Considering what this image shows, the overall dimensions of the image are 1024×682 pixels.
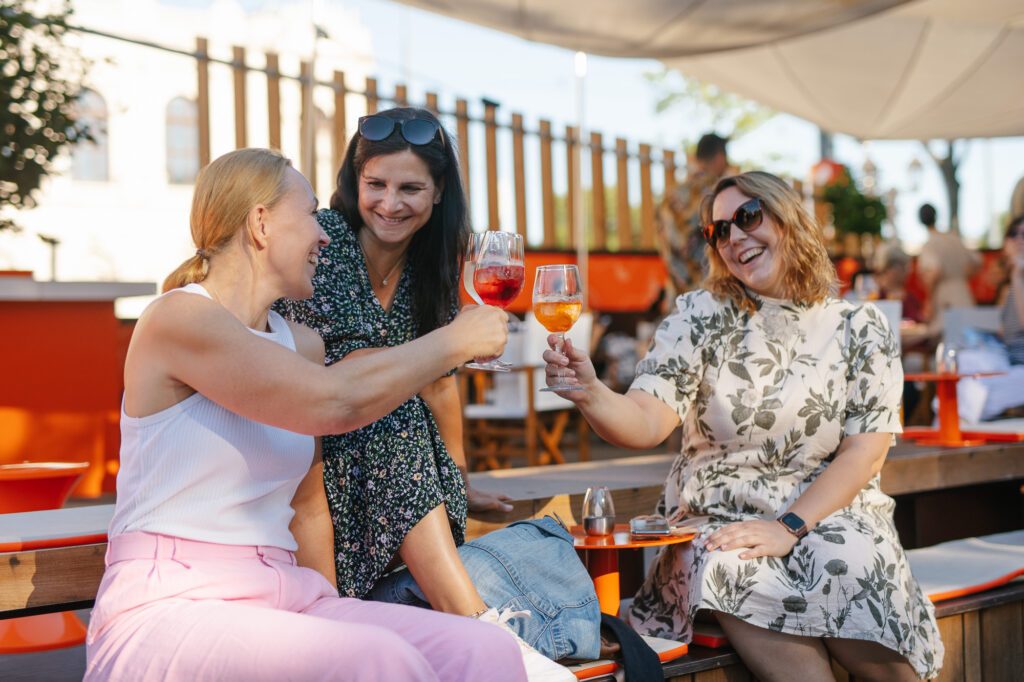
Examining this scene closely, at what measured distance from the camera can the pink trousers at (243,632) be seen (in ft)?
5.64

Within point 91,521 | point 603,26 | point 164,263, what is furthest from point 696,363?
point 164,263

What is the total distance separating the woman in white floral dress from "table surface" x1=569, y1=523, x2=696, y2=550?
0.10 metres

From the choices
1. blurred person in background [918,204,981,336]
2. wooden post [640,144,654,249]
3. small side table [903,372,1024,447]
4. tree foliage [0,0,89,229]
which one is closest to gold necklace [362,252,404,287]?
small side table [903,372,1024,447]

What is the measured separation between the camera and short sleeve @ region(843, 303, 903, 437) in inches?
111

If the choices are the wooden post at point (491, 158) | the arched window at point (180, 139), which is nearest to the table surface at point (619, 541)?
the wooden post at point (491, 158)

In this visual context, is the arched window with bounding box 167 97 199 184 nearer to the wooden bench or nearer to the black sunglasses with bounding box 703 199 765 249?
the wooden bench

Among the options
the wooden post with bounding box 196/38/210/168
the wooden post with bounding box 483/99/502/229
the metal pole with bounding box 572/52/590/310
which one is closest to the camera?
the metal pole with bounding box 572/52/590/310

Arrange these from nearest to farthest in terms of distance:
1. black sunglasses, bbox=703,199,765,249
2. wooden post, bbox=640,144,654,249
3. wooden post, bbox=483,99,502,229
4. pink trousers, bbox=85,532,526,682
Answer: pink trousers, bbox=85,532,526,682 < black sunglasses, bbox=703,199,765,249 < wooden post, bbox=483,99,502,229 < wooden post, bbox=640,144,654,249

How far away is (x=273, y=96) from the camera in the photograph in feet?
33.1

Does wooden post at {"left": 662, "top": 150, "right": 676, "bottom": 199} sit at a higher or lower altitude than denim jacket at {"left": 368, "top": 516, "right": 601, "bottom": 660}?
higher

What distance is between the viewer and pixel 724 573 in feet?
8.54

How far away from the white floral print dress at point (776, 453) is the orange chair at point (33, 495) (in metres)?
1.63

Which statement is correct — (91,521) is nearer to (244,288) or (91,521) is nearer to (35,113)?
(244,288)

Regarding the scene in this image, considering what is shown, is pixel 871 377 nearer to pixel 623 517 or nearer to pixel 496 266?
pixel 623 517
